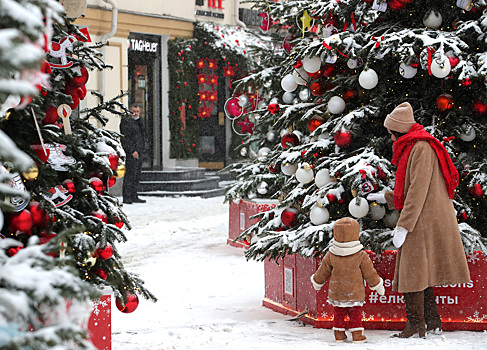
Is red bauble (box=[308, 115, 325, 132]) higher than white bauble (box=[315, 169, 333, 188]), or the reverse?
red bauble (box=[308, 115, 325, 132])

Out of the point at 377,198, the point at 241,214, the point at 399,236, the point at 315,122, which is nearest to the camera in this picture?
the point at 399,236

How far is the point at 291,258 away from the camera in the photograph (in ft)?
19.3

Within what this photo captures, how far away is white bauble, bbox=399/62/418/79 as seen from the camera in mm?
5539

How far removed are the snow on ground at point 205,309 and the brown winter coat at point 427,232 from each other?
46cm

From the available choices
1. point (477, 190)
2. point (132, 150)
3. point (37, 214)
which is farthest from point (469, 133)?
point (132, 150)

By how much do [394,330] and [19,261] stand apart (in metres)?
4.30

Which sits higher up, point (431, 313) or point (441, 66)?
point (441, 66)

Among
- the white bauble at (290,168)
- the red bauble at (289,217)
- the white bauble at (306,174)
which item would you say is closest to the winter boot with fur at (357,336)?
the red bauble at (289,217)

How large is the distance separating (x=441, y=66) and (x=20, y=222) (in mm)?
3492

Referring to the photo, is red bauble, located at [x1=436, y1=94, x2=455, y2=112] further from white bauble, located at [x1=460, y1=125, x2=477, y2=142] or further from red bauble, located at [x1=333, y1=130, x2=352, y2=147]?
red bauble, located at [x1=333, y1=130, x2=352, y2=147]

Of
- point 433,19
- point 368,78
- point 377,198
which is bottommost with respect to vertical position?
point 377,198

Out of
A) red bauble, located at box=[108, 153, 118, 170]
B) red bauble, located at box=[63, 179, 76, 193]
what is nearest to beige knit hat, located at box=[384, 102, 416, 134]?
red bauble, located at box=[108, 153, 118, 170]

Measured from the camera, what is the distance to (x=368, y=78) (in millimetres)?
5629

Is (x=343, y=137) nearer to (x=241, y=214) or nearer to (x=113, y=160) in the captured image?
(x=113, y=160)
